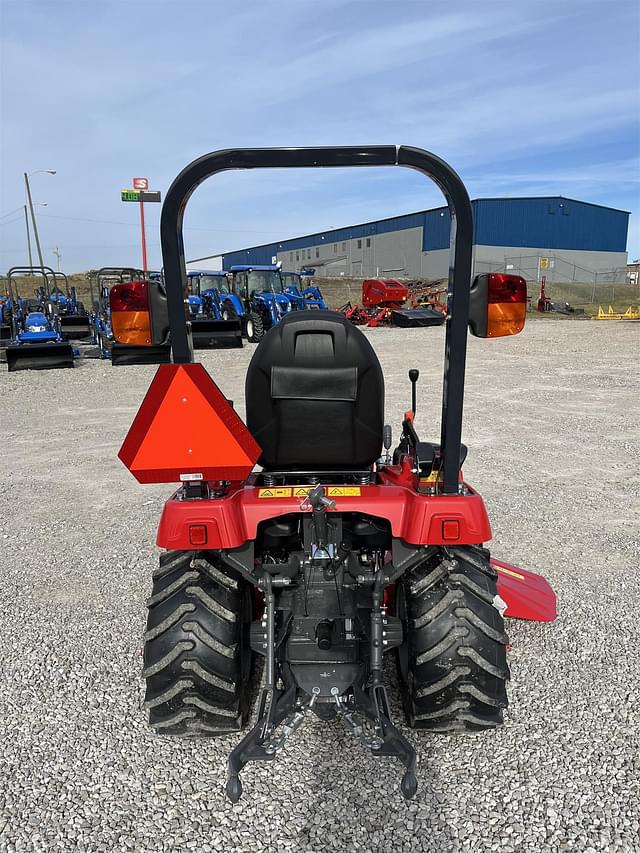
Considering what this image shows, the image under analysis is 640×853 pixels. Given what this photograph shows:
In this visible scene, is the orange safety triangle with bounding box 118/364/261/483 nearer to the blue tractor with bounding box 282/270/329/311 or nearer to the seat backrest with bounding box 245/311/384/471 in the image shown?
the seat backrest with bounding box 245/311/384/471

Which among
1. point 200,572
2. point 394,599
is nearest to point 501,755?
point 394,599

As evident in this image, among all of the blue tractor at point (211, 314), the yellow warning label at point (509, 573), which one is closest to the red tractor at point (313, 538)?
the yellow warning label at point (509, 573)

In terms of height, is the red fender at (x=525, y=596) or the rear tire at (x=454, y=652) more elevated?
the rear tire at (x=454, y=652)

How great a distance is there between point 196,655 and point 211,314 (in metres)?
18.4

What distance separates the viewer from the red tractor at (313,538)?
2.16m

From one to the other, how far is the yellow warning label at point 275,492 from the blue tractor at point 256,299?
1657 centimetres

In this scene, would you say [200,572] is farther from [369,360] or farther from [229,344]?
[229,344]

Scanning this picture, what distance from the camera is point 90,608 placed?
384cm

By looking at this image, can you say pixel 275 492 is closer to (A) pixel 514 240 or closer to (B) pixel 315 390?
(B) pixel 315 390

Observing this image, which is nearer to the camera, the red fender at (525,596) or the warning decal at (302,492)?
the warning decal at (302,492)

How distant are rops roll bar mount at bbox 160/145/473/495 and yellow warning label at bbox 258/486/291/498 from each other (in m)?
0.62

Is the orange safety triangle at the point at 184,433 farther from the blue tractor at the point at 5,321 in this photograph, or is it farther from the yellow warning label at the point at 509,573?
the blue tractor at the point at 5,321

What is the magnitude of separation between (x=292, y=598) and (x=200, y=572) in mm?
372

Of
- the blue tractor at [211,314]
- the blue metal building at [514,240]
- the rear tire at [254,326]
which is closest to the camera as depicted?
the blue tractor at [211,314]
